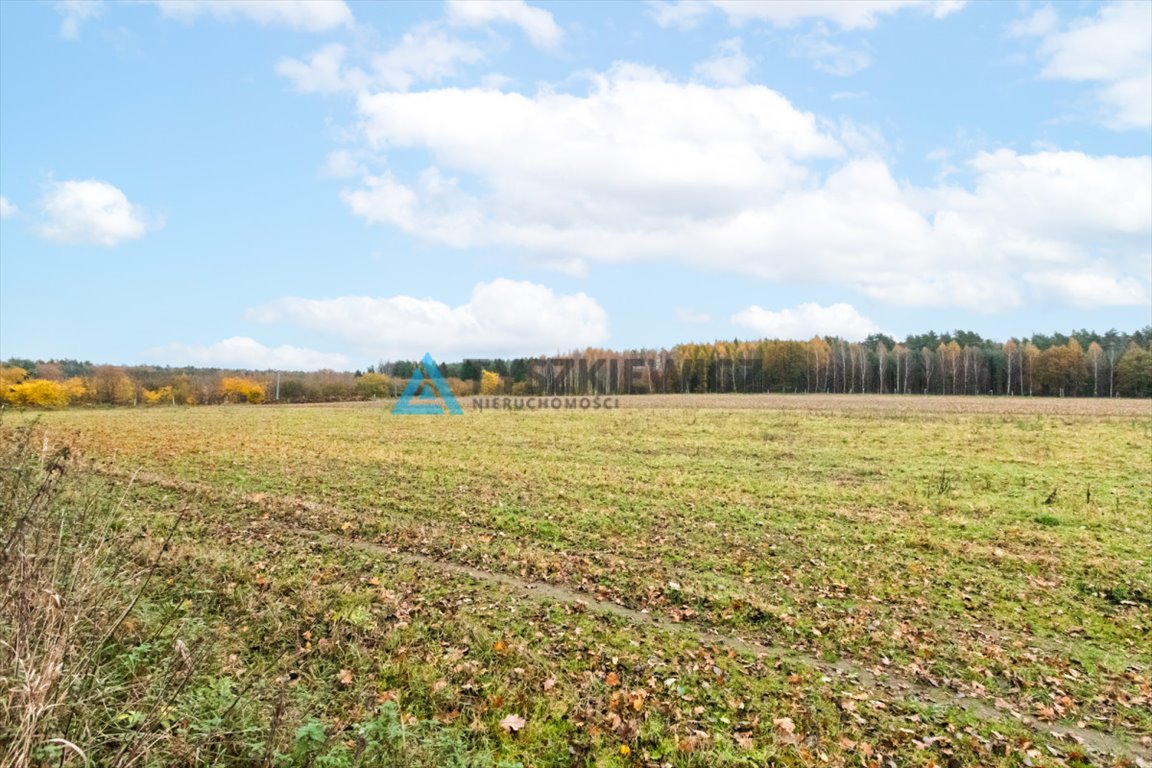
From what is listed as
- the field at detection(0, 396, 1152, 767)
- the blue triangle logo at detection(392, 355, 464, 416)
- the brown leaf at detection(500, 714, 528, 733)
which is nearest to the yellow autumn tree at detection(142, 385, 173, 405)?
the blue triangle logo at detection(392, 355, 464, 416)

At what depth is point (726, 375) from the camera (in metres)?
112

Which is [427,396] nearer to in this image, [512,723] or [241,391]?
[241,391]

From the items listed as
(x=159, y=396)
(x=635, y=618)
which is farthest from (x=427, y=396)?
(x=635, y=618)

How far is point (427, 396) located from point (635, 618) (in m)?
70.5

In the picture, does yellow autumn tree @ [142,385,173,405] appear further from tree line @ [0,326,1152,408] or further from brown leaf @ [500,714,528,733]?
brown leaf @ [500,714,528,733]

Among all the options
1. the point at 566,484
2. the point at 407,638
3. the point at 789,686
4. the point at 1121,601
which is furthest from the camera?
the point at 566,484

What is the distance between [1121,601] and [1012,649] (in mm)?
3347

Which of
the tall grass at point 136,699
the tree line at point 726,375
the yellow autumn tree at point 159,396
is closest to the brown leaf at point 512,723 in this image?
the tall grass at point 136,699

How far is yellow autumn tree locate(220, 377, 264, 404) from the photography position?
84625mm

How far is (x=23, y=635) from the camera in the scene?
4.47 m

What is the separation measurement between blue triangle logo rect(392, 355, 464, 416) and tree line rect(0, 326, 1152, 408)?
69.6 feet

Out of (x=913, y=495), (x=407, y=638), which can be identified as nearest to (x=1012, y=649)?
(x=407, y=638)

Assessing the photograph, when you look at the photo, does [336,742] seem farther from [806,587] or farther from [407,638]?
[806,587]

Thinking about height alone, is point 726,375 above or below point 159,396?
above
